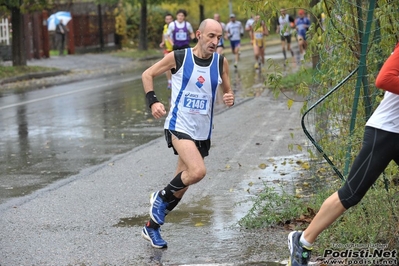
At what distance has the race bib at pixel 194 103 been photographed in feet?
21.1

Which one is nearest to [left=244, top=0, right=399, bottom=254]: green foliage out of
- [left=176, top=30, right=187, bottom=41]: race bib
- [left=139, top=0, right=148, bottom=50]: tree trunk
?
[left=176, top=30, right=187, bottom=41]: race bib

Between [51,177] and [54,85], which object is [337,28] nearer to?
[51,177]

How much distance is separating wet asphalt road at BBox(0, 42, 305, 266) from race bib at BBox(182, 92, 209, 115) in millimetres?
1051

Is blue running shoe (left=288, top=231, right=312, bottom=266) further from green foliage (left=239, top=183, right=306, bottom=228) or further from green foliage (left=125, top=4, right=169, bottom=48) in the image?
green foliage (left=125, top=4, right=169, bottom=48)

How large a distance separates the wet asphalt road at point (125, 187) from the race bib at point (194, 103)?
1051mm

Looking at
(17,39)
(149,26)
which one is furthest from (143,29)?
(17,39)

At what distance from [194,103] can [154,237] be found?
110 centimetres

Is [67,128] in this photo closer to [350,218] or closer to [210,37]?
[210,37]

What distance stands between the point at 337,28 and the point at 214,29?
124 cm

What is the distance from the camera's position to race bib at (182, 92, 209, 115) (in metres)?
6.43

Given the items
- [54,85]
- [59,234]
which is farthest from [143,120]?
[54,85]

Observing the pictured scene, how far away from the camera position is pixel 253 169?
9.81 meters

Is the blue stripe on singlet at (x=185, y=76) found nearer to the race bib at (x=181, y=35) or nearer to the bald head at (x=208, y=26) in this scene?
the bald head at (x=208, y=26)

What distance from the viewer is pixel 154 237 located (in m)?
6.43
